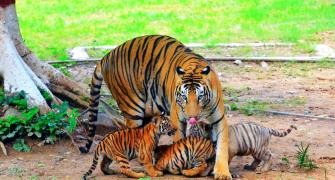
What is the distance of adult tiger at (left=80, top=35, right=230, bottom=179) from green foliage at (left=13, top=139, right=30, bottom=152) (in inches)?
24.1

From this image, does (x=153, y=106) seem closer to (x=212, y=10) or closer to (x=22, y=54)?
(x=22, y=54)

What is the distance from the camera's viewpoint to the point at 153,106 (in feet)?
26.7

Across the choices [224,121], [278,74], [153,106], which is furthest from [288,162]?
[278,74]

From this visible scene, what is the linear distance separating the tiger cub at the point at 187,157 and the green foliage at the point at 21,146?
5.75ft

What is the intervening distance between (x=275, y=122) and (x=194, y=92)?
3.12 meters

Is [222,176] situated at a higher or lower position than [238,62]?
higher

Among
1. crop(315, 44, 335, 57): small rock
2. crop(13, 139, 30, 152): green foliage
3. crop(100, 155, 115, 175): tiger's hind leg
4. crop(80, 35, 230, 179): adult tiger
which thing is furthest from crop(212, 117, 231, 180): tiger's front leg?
crop(315, 44, 335, 57): small rock

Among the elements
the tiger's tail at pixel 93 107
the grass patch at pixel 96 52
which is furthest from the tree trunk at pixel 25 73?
the grass patch at pixel 96 52

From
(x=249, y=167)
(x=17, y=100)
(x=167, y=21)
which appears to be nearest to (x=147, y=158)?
(x=249, y=167)

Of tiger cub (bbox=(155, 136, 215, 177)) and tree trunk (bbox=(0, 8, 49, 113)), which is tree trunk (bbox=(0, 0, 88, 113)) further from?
tiger cub (bbox=(155, 136, 215, 177))

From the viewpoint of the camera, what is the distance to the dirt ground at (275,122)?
7672 mm

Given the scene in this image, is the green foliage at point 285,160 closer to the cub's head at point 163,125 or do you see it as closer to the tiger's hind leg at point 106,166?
the cub's head at point 163,125

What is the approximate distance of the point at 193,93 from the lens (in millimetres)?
7152

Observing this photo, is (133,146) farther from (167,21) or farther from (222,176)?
(167,21)
